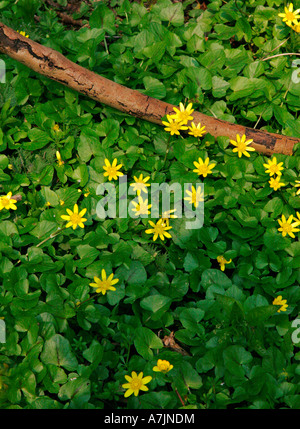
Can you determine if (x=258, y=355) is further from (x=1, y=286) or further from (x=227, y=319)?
(x=1, y=286)

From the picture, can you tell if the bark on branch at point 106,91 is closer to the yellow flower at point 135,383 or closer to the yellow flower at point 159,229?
the yellow flower at point 159,229

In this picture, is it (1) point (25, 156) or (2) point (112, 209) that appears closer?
(2) point (112, 209)

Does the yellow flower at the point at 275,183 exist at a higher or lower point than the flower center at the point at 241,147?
lower

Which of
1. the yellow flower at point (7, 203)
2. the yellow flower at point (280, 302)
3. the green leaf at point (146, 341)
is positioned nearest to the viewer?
the green leaf at point (146, 341)

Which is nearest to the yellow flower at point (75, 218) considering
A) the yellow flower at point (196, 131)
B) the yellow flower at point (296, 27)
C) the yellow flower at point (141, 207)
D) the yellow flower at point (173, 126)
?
the yellow flower at point (141, 207)

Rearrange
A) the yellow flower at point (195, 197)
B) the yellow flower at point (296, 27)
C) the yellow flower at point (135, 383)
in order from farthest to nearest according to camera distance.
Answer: the yellow flower at point (296, 27) → the yellow flower at point (195, 197) → the yellow flower at point (135, 383)

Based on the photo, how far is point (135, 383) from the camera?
205cm

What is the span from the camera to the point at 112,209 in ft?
8.39

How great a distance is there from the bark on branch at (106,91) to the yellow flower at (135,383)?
1.55 m

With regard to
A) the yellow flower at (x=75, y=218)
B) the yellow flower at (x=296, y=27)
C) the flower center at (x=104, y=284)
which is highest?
the yellow flower at (x=296, y=27)

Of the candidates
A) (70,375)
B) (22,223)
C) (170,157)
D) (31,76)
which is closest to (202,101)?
(170,157)

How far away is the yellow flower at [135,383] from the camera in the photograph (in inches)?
80.3

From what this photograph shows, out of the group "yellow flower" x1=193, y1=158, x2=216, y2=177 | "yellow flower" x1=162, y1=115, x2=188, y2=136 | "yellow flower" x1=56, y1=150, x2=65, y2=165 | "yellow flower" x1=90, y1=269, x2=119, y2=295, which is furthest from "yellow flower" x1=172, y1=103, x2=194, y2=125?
"yellow flower" x1=90, y1=269, x2=119, y2=295

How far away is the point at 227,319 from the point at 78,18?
254 cm
